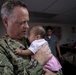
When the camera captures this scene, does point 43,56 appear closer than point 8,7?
No

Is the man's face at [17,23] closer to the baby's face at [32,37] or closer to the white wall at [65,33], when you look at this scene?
the baby's face at [32,37]

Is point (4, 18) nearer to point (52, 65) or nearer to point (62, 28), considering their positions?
point (52, 65)

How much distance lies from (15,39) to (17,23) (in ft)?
0.42

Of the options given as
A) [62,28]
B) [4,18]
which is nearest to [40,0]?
[4,18]

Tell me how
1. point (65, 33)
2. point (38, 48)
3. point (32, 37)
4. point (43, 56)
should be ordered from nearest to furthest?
point (43, 56) < point (38, 48) < point (32, 37) < point (65, 33)

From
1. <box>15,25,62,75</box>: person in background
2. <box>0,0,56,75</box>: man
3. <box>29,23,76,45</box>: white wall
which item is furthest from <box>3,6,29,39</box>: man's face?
<box>29,23,76,45</box>: white wall

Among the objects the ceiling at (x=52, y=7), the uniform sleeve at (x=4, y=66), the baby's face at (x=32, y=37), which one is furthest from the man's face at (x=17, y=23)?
the ceiling at (x=52, y=7)

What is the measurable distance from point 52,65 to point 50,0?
155 cm

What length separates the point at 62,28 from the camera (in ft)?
19.2

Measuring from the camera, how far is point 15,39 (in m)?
1.00

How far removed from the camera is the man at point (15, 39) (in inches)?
31.0

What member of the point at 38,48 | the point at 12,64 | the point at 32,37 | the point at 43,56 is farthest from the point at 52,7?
the point at 12,64

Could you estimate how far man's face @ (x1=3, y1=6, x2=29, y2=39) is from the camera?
0.93 meters

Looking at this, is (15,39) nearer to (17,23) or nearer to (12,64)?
(17,23)
